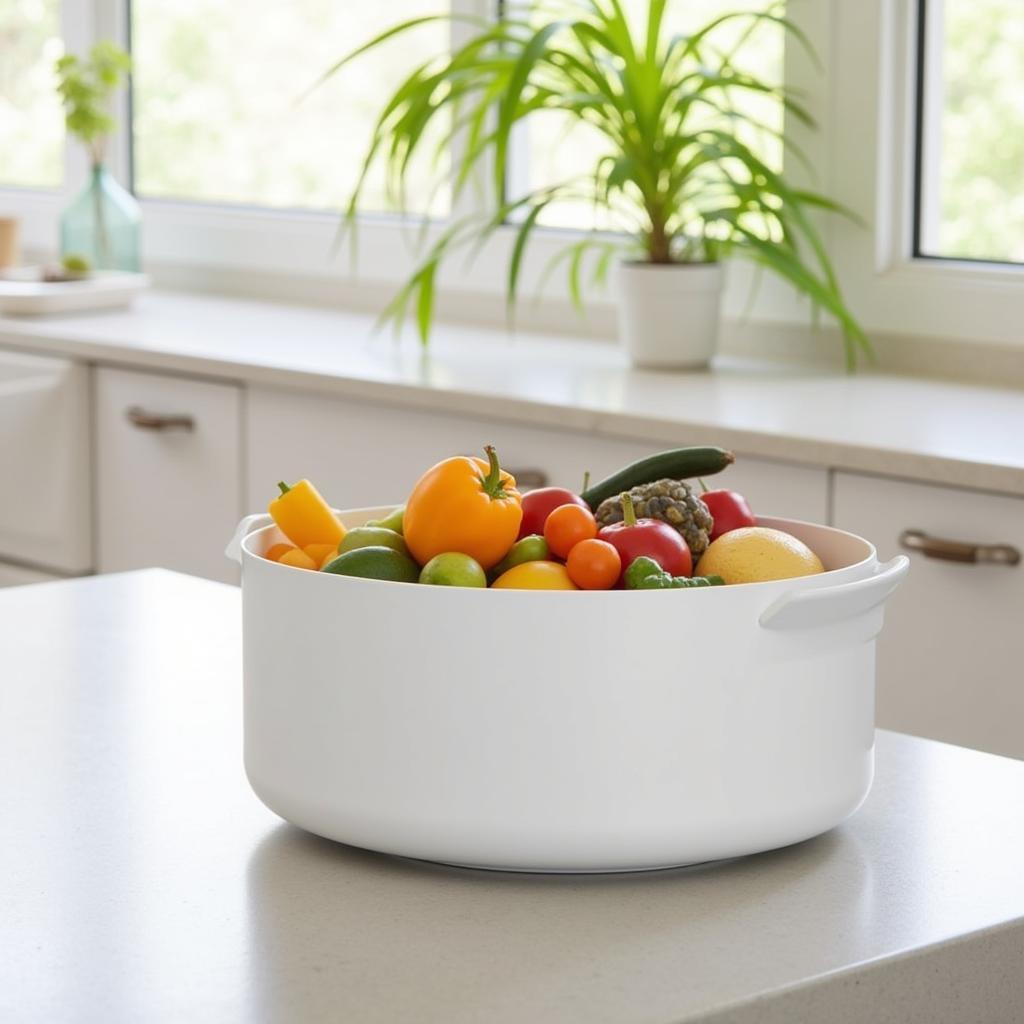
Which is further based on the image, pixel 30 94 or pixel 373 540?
pixel 30 94

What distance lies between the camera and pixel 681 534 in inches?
33.6

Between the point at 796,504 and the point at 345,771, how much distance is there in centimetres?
116

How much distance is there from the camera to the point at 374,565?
82 centimetres

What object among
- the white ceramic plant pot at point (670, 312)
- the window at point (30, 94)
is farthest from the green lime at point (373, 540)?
the window at point (30, 94)

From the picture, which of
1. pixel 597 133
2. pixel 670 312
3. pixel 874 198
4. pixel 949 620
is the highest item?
pixel 597 133

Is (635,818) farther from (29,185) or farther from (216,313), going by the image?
(29,185)

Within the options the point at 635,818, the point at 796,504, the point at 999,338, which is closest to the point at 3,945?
the point at 635,818

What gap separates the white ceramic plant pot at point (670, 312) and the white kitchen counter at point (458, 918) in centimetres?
142

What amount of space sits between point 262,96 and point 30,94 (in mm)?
836

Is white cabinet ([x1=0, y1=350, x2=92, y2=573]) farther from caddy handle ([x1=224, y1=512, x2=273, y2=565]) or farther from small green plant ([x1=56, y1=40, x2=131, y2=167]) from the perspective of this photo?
caddy handle ([x1=224, y1=512, x2=273, y2=565])

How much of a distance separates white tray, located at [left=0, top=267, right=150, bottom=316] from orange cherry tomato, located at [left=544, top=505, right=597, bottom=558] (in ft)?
7.52

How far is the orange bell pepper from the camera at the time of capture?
0.82m

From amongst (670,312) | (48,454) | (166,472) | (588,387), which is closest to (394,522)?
(588,387)

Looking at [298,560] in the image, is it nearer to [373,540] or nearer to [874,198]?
[373,540]
